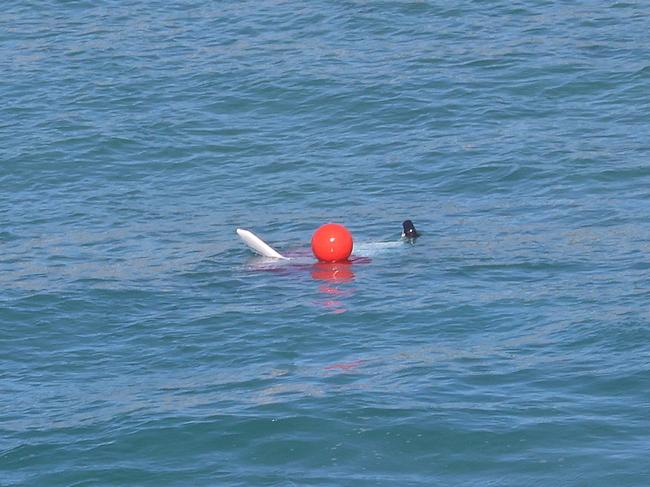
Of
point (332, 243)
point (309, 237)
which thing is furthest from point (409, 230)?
point (309, 237)

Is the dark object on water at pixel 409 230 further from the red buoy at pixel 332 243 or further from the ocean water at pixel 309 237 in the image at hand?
the red buoy at pixel 332 243

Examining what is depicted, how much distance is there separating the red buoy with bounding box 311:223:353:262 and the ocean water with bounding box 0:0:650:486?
0.24 m

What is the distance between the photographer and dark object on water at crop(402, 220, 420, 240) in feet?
62.7

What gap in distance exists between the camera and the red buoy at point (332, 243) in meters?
18.2

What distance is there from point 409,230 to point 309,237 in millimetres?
1634

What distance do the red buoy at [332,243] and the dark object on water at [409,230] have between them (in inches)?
40.6

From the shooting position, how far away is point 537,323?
15.8 meters

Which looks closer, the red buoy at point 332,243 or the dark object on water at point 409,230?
the red buoy at point 332,243

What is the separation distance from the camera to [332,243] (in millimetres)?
18234

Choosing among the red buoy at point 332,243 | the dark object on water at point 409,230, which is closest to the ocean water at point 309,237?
the red buoy at point 332,243

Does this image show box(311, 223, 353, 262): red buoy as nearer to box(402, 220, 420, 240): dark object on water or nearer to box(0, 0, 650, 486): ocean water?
box(0, 0, 650, 486): ocean water

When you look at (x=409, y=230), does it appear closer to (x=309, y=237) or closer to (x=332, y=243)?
(x=332, y=243)

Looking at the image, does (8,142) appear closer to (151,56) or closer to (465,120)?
(151,56)

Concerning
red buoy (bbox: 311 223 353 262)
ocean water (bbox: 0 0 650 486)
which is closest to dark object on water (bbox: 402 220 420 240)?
ocean water (bbox: 0 0 650 486)
